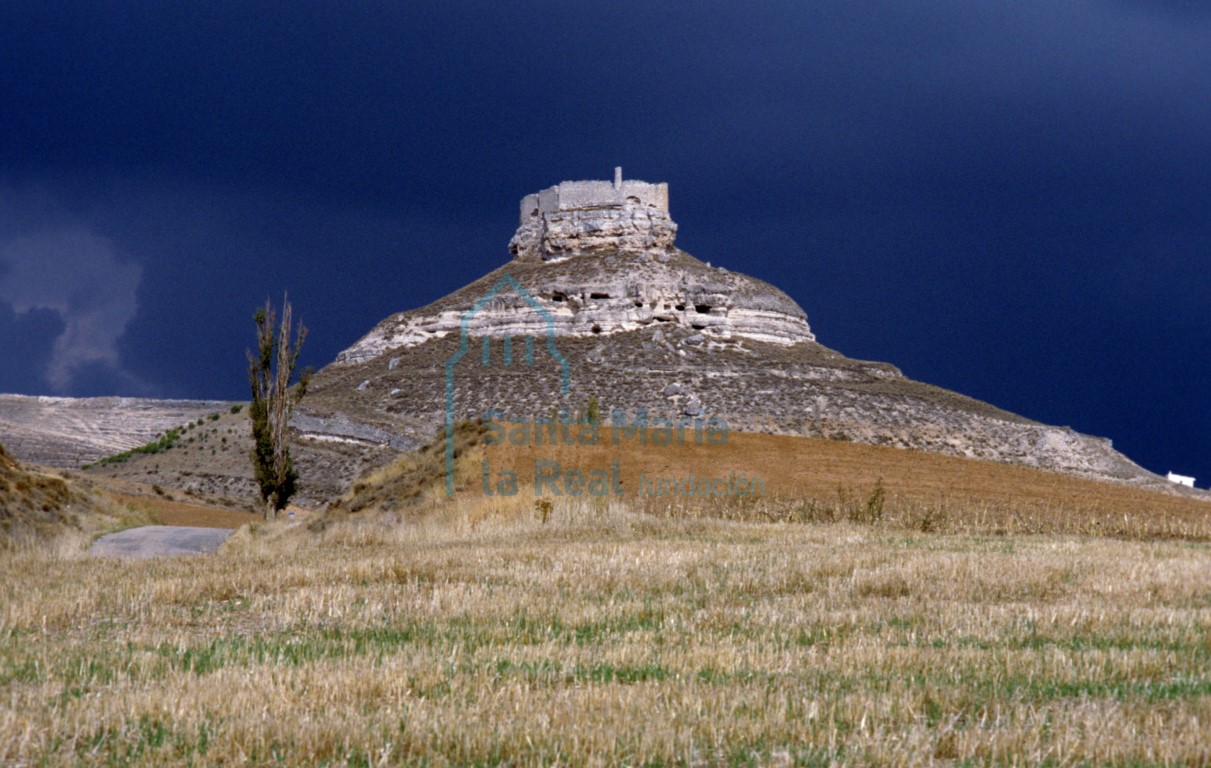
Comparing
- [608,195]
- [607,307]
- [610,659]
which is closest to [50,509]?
[610,659]

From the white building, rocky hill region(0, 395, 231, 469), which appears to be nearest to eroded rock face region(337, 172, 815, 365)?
rocky hill region(0, 395, 231, 469)

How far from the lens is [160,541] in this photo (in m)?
24.5

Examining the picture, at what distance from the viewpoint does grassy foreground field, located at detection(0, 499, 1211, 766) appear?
5.11 m

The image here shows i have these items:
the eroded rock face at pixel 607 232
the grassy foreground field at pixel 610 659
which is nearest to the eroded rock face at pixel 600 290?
the eroded rock face at pixel 607 232

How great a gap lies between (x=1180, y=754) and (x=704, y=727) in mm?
2209

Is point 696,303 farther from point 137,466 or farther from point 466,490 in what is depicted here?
point 466,490

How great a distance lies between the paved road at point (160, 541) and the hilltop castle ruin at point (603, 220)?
258 ft

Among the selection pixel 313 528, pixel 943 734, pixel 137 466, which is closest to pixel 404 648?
pixel 943 734

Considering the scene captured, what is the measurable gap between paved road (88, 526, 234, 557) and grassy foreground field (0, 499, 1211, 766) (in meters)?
7.66

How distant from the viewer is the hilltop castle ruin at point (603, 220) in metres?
A: 105

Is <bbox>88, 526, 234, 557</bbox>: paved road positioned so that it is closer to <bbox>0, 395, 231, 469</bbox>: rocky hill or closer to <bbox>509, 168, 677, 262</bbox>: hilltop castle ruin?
<bbox>0, 395, 231, 469</bbox>: rocky hill

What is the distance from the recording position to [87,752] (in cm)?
505

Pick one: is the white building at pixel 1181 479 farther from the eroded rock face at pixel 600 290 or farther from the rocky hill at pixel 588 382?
the eroded rock face at pixel 600 290

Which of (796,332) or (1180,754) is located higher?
(796,332)
